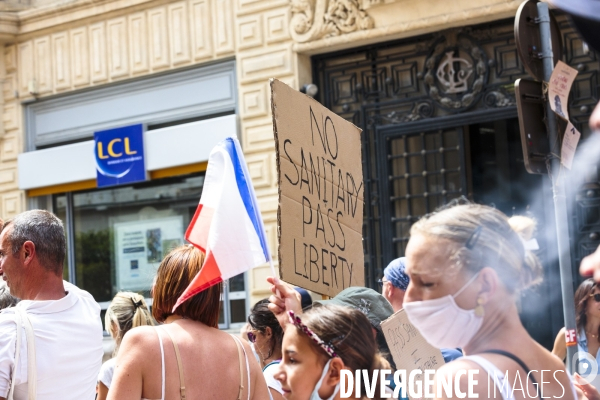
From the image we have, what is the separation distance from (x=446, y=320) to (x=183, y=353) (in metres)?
1.22

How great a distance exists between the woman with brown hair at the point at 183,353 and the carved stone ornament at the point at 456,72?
22.2 feet

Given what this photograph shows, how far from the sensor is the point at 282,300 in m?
3.47

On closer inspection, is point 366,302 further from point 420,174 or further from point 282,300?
point 420,174

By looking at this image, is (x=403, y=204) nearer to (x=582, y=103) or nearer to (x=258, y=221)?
(x=582, y=103)

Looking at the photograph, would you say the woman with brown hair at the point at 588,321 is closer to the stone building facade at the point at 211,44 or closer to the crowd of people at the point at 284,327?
the crowd of people at the point at 284,327

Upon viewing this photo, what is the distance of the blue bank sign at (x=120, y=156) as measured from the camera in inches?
464

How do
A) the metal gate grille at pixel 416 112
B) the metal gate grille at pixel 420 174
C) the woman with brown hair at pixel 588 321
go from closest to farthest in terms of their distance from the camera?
the woman with brown hair at pixel 588 321 → the metal gate grille at pixel 416 112 → the metal gate grille at pixel 420 174

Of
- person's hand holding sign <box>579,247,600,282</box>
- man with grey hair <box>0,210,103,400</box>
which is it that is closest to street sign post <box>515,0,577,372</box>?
man with grey hair <box>0,210,103,400</box>

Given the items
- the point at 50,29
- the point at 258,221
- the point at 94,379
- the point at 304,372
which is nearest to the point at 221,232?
the point at 258,221

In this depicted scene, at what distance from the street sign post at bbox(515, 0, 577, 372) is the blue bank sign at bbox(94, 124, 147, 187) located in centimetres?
728

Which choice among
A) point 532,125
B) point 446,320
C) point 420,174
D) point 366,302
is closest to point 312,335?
point 446,320

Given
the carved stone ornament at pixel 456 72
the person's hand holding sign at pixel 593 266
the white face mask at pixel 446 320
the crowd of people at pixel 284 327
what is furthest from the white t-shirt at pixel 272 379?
the carved stone ornament at pixel 456 72

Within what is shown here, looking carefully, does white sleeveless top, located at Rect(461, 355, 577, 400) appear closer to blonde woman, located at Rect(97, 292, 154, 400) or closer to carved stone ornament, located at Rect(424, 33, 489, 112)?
blonde woman, located at Rect(97, 292, 154, 400)

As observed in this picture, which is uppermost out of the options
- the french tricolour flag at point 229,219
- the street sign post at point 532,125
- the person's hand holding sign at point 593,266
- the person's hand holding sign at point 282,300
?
the street sign post at point 532,125
